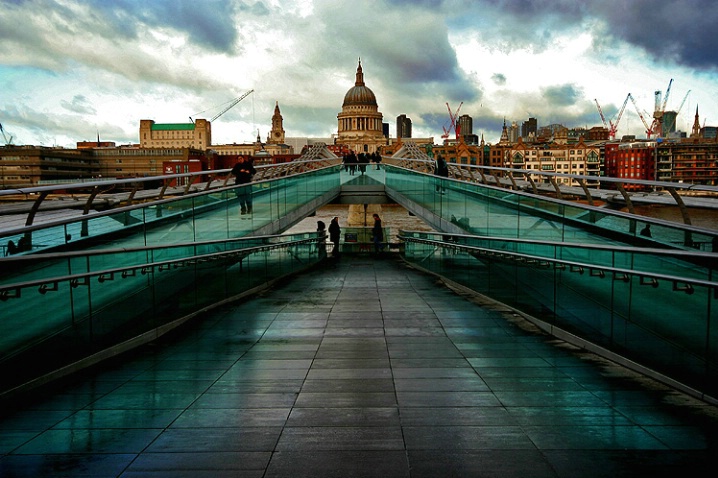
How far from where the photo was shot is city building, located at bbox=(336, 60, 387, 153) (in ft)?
502

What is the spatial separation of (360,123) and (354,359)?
152978 millimetres

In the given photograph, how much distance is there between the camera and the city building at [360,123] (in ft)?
502

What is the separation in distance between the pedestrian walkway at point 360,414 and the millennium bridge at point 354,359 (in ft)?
0.06

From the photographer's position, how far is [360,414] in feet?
14.3

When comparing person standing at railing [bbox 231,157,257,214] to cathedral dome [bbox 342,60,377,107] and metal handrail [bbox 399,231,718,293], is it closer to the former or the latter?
metal handrail [bbox 399,231,718,293]

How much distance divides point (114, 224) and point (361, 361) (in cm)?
299

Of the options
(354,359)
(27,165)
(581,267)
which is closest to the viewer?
(354,359)

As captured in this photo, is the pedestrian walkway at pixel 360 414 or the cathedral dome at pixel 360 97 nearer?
the pedestrian walkway at pixel 360 414

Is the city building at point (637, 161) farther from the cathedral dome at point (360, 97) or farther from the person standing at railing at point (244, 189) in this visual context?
the person standing at railing at point (244, 189)

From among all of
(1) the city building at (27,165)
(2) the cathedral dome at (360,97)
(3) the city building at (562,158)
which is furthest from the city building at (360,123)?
(1) the city building at (27,165)

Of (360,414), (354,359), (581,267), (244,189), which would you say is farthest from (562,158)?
(360,414)

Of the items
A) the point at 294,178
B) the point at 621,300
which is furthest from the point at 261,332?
the point at 294,178

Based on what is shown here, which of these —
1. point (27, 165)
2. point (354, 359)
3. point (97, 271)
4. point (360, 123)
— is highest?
point (360, 123)

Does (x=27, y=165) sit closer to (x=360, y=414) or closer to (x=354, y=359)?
(x=354, y=359)
